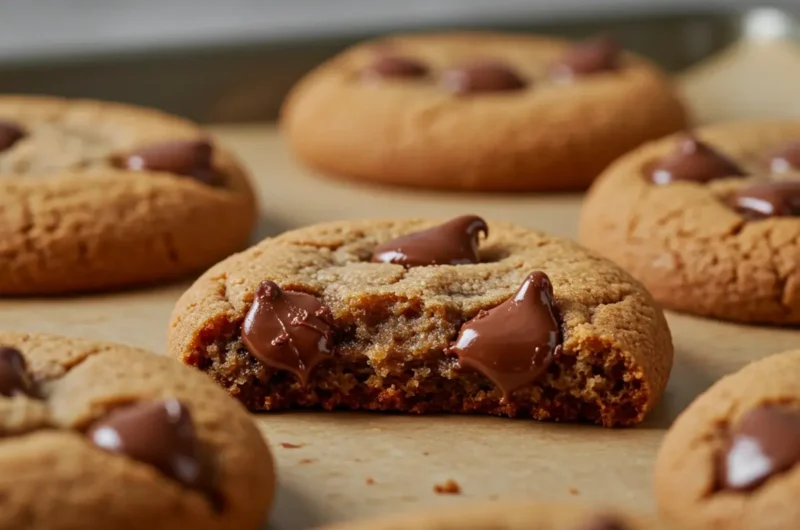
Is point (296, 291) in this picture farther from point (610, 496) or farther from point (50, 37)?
point (50, 37)

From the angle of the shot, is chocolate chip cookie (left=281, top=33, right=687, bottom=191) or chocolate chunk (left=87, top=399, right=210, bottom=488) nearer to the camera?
chocolate chunk (left=87, top=399, right=210, bottom=488)

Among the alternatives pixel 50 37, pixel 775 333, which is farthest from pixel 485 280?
pixel 50 37

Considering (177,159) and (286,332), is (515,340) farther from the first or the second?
(177,159)

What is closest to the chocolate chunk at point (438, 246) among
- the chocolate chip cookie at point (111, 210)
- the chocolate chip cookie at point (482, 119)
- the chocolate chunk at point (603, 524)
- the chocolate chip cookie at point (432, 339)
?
the chocolate chip cookie at point (432, 339)

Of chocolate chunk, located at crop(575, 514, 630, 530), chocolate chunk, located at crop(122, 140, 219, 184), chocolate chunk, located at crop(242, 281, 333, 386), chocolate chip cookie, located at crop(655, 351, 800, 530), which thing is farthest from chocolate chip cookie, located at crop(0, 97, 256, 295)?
chocolate chunk, located at crop(575, 514, 630, 530)

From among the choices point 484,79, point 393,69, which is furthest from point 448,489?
point 393,69

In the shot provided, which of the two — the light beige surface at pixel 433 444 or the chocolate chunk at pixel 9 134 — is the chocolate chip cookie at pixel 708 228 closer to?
the light beige surface at pixel 433 444

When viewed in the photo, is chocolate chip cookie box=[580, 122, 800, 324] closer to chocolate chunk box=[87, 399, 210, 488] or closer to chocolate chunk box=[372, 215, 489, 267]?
chocolate chunk box=[372, 215, 489, 267]
